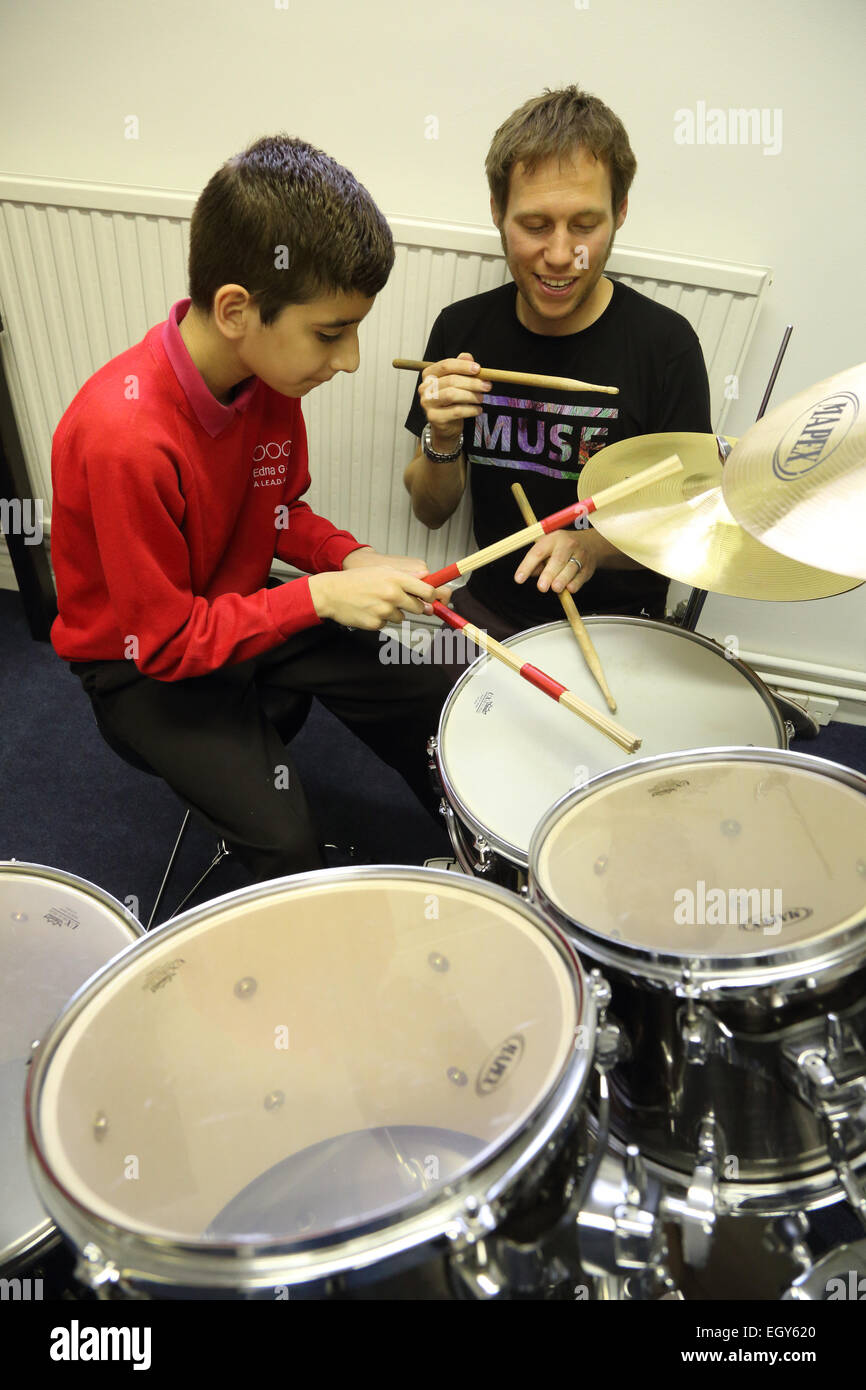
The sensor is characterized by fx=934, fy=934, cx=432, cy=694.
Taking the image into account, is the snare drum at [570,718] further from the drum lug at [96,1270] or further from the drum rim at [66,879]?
the drum lug at [96,1270]

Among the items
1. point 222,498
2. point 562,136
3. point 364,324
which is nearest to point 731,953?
point 222,498

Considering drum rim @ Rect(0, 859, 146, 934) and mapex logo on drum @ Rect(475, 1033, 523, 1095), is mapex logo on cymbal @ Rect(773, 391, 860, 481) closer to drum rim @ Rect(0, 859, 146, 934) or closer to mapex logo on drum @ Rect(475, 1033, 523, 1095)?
mapex logo on drum @ Rect(475, 1033, 523, 1095)

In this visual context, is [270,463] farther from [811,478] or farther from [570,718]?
[811,478]

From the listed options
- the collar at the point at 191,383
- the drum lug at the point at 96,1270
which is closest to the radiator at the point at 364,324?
the collar at the point at 191,383

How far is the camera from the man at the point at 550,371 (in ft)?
4.36

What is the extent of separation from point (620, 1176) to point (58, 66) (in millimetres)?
1994

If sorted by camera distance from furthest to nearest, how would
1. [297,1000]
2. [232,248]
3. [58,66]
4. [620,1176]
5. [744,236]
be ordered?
[58,66] → [744,236] → [232,248] → [297,1000] → [620,1176]

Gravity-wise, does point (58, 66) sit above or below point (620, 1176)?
above

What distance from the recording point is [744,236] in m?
1.58

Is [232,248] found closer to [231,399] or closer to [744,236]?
[231,399]

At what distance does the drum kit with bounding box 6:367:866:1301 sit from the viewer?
625mm

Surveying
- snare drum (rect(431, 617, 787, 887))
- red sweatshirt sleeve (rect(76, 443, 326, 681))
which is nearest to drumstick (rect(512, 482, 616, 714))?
snare drum (rect(431, 617, 787, 887))

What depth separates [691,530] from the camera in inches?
46.4

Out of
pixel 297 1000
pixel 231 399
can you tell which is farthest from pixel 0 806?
pixel 297 1000
